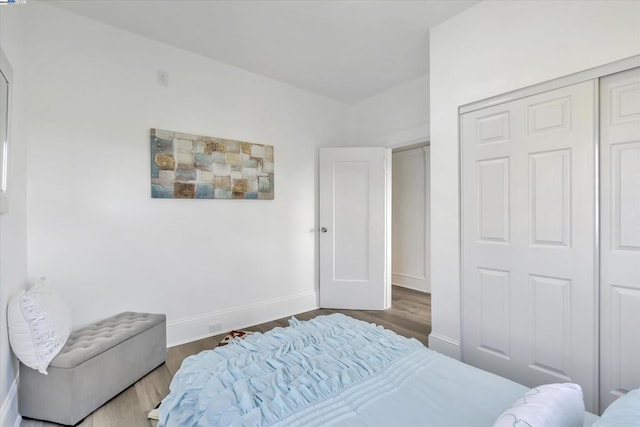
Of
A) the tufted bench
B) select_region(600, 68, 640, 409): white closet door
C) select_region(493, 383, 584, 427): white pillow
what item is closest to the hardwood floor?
the tufted bench

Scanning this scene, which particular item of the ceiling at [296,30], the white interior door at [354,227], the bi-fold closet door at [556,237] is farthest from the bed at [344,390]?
the ceiling at [296,30]

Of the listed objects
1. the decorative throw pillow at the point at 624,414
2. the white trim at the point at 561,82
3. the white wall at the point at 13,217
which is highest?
the white trim at the point at 561,82

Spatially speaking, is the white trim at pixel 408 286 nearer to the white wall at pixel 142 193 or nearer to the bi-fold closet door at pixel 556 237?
the white wall at pixel 142 193

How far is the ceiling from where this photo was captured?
89.7 inches

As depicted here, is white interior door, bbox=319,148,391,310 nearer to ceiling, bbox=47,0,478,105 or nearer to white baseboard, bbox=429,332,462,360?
ceiling, bbox=47,0,478,105

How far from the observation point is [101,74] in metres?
2.42

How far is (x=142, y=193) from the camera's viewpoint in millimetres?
2611

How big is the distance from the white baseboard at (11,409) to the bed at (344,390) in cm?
109

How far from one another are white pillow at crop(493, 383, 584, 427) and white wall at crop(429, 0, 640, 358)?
5.02ft

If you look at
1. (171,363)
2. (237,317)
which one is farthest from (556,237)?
(171,363)

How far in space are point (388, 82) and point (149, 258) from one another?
10.4 feet

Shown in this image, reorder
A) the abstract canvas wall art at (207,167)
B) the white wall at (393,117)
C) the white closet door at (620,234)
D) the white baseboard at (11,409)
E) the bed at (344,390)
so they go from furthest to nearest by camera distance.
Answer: the white wall at (393,117)
the abstract canvas wall art at (207,167)
the white closet door at (620,234)
the white baseboard at (11,409)
the bed at (344,390)

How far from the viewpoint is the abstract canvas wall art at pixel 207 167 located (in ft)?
8.85

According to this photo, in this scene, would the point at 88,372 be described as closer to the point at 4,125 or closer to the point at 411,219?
the point at 4,125
